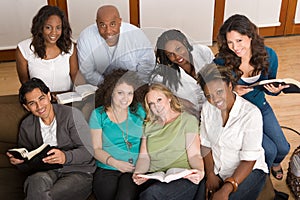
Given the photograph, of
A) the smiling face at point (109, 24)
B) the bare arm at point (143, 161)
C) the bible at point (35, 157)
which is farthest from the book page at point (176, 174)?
the smiling face at point (109, 24)

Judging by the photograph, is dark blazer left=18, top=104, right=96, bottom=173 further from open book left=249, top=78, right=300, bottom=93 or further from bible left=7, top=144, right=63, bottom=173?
open book left=249, top=78, right=300, bottom=93

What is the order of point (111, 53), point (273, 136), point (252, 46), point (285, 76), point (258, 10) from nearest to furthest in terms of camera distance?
point (252, 46), point (273, 136), point (111, 53), point (285, 76), point (258, 10)

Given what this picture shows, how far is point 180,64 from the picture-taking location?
2184 millimetres

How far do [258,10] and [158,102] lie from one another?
7.55ft

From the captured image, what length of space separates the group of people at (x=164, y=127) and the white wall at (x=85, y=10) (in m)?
1.44

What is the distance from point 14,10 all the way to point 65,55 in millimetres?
→ 1303

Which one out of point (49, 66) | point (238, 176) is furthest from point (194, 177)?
point (49, 66)

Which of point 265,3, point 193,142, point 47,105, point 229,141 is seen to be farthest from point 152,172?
point 265,3

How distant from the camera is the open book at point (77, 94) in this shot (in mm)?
2266

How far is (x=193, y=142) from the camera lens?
2.01 meters

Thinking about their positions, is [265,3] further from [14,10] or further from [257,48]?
[14,10]

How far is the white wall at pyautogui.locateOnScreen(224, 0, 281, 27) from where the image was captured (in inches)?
152

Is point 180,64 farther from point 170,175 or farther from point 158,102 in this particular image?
point 170,175

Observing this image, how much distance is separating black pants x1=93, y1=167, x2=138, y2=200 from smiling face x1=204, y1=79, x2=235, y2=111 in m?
0.51
